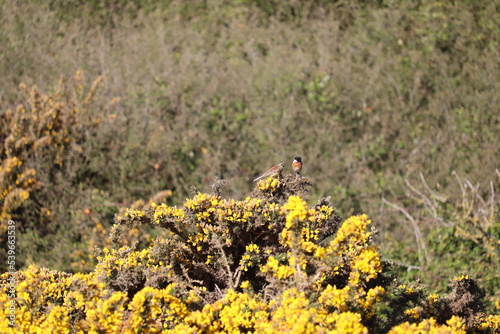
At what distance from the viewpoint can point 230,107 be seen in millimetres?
8453

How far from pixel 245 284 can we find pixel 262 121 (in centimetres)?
517

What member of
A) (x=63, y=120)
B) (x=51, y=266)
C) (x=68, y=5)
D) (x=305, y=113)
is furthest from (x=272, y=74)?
(x=68, y=5)

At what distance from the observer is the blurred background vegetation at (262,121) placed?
264 inches

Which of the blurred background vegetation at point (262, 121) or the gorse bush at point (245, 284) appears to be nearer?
the gorse bush at point (245, 284)

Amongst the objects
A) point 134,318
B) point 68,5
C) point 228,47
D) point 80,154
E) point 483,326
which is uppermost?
point 68,5

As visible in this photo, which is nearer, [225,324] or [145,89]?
[225,324]

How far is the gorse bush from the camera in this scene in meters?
2.85

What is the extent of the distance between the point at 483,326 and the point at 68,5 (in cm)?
1005

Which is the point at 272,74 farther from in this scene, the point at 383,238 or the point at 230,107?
the point at 383,238

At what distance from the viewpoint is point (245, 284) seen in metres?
3.16

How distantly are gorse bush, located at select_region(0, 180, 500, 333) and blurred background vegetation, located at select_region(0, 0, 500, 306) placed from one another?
2869mm

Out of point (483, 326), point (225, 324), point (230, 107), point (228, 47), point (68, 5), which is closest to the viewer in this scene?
point (225, 324)

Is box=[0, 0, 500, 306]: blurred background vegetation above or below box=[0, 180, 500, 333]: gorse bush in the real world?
above

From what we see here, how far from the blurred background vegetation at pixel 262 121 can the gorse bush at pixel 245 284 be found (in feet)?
9.41
